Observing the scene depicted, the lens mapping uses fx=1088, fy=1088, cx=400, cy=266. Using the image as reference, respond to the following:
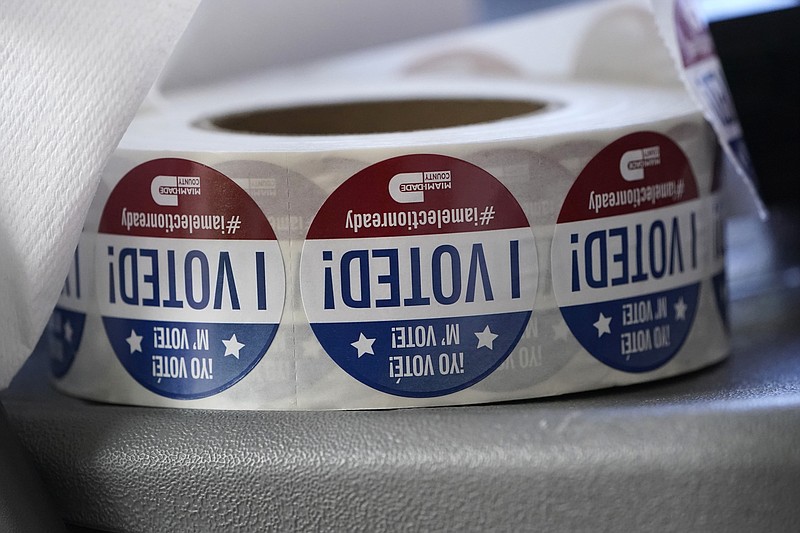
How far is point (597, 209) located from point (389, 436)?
150mm

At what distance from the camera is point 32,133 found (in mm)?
504

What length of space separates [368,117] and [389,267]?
0.27 m

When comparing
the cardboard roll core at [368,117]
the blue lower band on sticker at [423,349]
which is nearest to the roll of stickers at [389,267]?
the blue lower band on sticker at [423,349]

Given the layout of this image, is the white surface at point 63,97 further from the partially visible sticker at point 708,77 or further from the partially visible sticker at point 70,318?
the partially visible sticker at point 708,77

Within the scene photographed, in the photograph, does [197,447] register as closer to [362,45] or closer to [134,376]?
[134,376]

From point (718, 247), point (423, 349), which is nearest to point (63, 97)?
point (423, 349)

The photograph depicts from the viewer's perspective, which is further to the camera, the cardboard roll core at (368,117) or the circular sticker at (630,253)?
the cardboard roll core at (368,117)

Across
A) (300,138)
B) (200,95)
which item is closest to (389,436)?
(300,138)

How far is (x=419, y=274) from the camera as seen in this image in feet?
1.65

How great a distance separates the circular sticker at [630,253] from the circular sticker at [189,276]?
14 centimetres

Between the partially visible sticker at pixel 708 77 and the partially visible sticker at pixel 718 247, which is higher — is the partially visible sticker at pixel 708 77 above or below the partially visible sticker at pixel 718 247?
above

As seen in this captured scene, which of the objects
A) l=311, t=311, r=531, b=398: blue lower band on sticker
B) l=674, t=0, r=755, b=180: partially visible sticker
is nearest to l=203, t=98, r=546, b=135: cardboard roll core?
l=674, t=0, r=755, b=180: partially visible sticker

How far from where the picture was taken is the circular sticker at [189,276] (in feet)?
1.68

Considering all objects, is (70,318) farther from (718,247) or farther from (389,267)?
(718,247)
